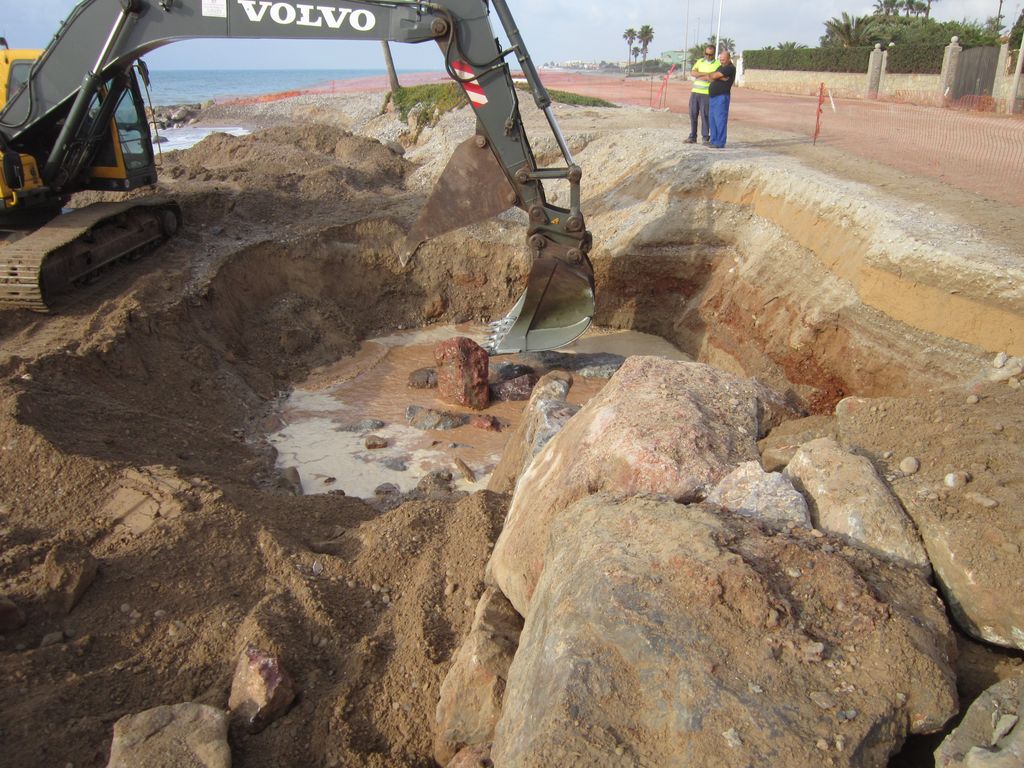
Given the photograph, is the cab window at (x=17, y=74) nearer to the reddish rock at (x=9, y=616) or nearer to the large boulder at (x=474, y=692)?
the reddish rock at (x=9, y=616)

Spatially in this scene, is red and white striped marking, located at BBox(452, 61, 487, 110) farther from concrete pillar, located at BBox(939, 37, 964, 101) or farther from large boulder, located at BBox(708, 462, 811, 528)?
concrete pillar, located at BBox(939, 37, 964, 101)

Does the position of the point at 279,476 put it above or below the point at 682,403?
below

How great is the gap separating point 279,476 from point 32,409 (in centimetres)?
207

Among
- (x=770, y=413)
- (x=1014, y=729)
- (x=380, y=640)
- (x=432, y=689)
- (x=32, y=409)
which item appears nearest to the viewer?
(x=1014, y=729)

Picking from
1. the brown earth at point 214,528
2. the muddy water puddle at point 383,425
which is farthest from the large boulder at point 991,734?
the muddy water puddle at point 383,425

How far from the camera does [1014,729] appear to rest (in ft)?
7.36

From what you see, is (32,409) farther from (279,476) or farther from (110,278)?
(110,278)

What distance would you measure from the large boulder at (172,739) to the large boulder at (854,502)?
9.18 feet

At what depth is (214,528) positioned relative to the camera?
4918mm

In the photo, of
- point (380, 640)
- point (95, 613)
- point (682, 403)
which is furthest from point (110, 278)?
point (682, 403)

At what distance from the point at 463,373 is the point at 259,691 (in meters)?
5.36

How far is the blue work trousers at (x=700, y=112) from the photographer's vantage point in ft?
38.4

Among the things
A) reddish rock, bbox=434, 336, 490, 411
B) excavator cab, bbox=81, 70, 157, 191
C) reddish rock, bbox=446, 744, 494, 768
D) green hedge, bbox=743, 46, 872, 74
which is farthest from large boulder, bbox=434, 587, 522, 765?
green hedge, bbox=743, 46, 872, 74

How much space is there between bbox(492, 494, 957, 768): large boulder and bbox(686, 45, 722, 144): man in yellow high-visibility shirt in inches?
398
